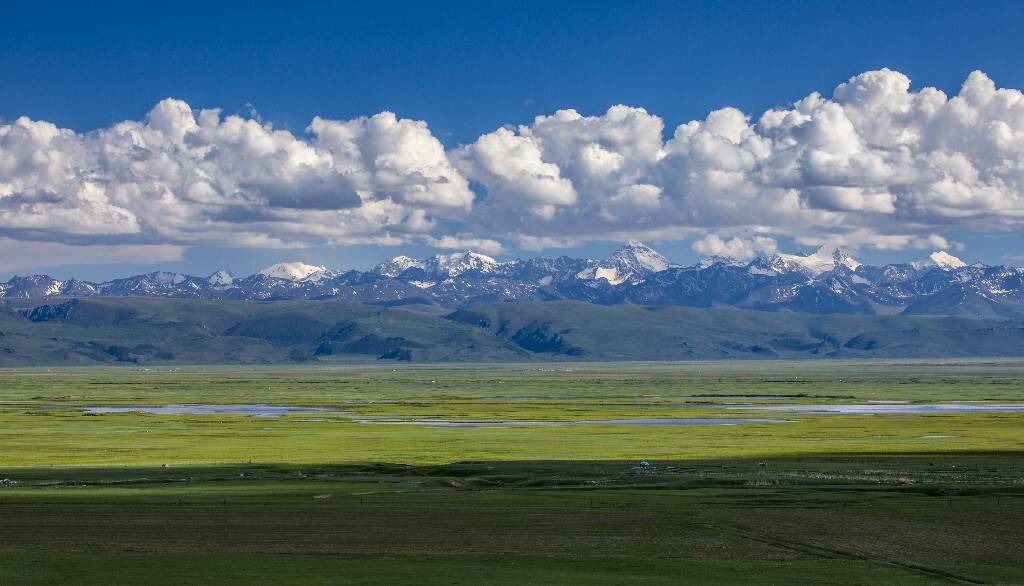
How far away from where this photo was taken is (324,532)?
160 feet

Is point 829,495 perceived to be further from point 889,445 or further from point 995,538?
point 889,445

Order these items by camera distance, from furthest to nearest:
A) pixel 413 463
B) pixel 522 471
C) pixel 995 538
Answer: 1. pixel 413 463
2. pixel 522 471
3. pixel 995 538

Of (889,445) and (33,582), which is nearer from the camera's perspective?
(33,582)

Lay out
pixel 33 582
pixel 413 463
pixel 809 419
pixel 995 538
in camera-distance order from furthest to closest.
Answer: pixel 809 419 < pixel 413 463 < pixel 995 538 < pixel 33 582

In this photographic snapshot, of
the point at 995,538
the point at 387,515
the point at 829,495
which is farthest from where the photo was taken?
the point at 829,495

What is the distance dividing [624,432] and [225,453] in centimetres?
4201

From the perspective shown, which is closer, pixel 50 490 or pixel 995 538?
pixel 995 538

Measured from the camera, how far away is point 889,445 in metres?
97.8

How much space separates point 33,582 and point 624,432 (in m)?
82.2

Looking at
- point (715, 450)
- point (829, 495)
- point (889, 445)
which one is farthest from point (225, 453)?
point (889, 445)

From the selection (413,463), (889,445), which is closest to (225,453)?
(413,463)

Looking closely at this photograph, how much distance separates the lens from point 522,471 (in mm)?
74000

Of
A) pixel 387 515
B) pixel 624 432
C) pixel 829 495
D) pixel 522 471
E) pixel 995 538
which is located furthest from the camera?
pixel 624 432

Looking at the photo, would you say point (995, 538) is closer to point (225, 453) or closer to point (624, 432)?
point (225, 453)
